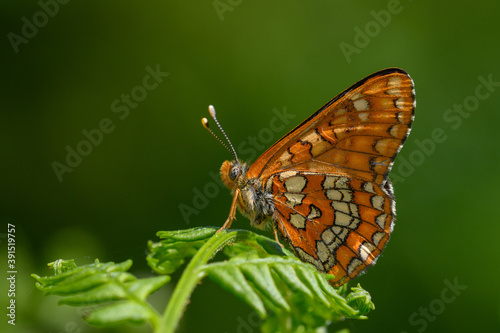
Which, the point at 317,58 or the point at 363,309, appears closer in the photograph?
the point at 363,309

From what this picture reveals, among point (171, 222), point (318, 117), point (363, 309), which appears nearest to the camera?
point (363, 309)

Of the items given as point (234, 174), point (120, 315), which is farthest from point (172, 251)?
point (234, 174)

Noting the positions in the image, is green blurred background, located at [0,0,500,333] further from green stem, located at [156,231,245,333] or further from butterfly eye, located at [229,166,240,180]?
green stem, located at [156,231,245,333]

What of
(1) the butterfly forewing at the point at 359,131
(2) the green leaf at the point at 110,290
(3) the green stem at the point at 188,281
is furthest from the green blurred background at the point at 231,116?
(2) the green leaf at the point at 110,290

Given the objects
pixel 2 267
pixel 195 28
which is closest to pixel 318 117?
pixel 2 267

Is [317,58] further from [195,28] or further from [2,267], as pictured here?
[2,267]

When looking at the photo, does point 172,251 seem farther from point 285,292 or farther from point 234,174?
point 234,174

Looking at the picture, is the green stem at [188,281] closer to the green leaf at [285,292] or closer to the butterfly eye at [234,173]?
the green leaf at [285,292]
